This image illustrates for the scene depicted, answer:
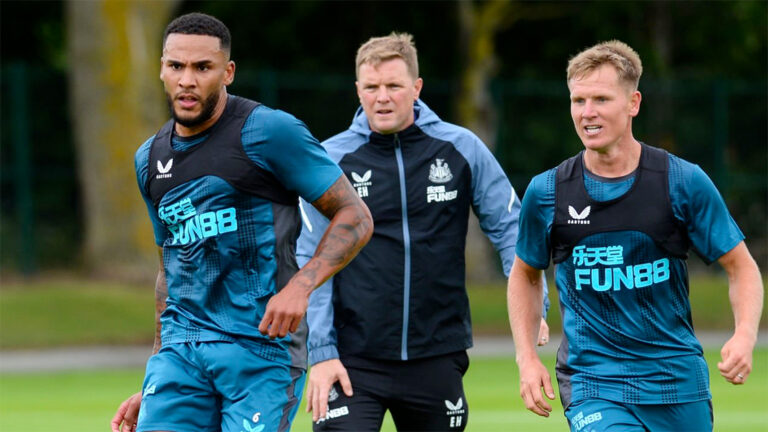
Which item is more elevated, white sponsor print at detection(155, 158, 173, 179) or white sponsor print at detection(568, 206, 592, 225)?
white sponsor print at detection(155, 158, 173, 179)

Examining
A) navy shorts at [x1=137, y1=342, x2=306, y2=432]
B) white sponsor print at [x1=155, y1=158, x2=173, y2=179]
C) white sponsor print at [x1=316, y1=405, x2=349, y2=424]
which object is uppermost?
white sponsor print at [x1=155, y1=158, x2=173, y2=179]

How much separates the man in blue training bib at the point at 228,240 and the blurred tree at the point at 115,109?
47.9 feet

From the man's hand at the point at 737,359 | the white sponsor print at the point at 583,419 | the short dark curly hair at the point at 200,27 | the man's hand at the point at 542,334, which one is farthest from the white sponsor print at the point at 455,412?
the short dark curly hair at the point at 200,27

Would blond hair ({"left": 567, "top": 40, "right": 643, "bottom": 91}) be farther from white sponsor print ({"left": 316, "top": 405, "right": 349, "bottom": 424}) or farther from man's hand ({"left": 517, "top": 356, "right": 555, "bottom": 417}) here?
white sponsor print ({"left": 316, "top": 405, "right": 349, "bottom": 424})

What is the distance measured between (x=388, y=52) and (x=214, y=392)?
2173mm

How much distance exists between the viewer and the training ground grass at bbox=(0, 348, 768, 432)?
1055cm

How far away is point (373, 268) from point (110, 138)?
13777 millimetres

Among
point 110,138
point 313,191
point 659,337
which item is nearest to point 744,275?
point 659,337

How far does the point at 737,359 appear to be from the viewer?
4.85 metres

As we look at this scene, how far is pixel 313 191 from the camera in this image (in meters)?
5.08

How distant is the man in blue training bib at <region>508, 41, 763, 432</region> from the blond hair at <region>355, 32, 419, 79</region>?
54.0 inches

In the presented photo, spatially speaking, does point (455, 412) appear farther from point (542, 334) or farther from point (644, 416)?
point (644, 416)

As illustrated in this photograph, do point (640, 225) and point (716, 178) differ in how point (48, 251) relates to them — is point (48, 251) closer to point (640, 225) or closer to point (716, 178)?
point (716, 178)

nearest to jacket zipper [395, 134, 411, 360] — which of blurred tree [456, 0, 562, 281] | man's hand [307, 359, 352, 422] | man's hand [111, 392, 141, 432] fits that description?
man's hand [307, 359, 352, 422]
